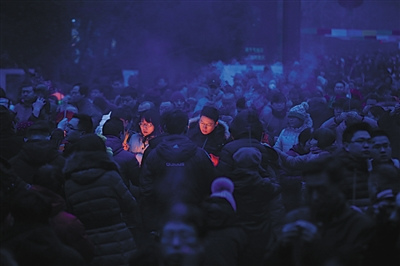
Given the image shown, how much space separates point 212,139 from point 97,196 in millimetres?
2148

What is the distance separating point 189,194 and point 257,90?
291 inches

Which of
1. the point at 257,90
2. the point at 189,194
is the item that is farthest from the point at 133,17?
the point at 189,194

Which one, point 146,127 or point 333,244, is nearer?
point 333,244

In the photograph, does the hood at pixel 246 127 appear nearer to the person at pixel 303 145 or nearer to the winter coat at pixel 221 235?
the person at pixel 303 145

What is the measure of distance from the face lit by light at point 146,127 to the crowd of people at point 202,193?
0.05ft

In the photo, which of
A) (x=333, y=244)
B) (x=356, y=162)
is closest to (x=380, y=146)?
(x=356, y=162)

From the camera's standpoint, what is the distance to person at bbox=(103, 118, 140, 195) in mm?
7188

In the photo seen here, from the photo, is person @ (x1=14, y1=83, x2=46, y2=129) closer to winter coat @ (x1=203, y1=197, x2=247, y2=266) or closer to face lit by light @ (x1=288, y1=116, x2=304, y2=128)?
face lit by light @ (x1=288, y1=116, x2=304, y2=128)

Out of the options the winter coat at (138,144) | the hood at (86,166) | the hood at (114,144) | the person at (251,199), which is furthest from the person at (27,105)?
the person at (251,199)

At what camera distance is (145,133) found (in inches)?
332

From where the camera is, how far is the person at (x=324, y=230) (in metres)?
4.16

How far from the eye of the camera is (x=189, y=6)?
95.9ft

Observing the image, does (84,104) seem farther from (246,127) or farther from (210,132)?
(246,127)

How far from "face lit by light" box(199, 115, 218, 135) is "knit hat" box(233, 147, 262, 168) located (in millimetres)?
1274
